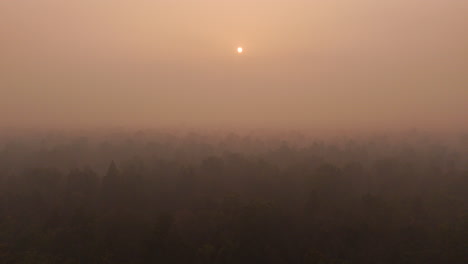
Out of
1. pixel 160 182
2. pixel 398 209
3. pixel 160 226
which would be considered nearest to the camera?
pixel 160 226

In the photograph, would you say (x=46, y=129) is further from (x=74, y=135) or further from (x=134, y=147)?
(x=134, y=147)

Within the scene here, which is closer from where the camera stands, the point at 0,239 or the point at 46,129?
the point at 0,239

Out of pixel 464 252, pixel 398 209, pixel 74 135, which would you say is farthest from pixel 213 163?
pixel 74 135

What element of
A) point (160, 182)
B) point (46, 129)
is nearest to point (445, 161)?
point (160, 182)

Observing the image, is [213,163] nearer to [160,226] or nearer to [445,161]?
[160,226]

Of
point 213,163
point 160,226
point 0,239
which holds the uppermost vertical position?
point 213,163

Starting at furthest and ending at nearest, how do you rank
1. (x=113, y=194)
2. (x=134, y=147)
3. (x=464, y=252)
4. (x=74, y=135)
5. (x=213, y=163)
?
1. (x=74, y=135)
2. (x=134, y=147)
3. (x=213, y=163)
4. (x=113, y=194)
5. (x=464, y=252)

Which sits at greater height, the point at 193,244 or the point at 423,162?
the point at 423,162
